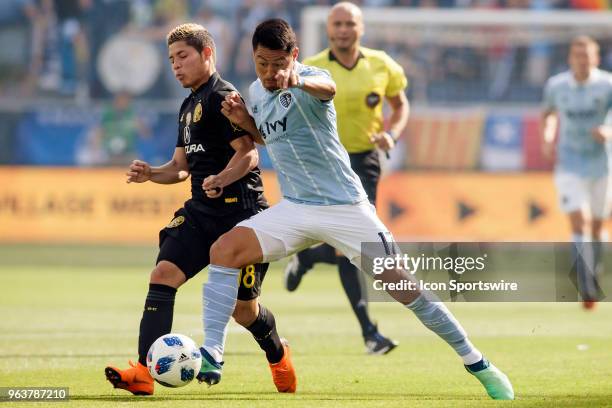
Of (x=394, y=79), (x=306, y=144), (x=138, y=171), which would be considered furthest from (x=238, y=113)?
(x=394, y=79)

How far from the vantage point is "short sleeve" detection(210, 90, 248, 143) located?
281 inches

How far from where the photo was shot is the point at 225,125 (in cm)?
726

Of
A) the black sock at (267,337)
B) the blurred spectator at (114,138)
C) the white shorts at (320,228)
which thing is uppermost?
the white shorts at (320,228)

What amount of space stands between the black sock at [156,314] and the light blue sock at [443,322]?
1.35 metres

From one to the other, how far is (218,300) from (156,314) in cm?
57

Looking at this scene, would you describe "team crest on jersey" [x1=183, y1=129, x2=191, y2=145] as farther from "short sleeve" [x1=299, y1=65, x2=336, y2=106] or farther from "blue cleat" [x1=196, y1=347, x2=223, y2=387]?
"blue cleat" [x1=196, y1=347, x2=223, y2=387]

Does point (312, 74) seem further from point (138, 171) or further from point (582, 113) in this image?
point (582, 113)

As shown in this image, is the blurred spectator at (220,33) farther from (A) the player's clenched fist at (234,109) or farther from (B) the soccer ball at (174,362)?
(B) the soccer ball at (174,362)

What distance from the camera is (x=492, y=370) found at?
22.0ft

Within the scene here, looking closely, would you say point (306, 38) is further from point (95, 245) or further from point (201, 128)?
point (201, 128)

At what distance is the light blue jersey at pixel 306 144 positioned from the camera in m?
6.77

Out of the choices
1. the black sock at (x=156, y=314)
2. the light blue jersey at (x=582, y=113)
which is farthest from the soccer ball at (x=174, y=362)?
the light blue jersey at (x=582, y=113)

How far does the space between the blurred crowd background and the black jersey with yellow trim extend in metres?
14.4

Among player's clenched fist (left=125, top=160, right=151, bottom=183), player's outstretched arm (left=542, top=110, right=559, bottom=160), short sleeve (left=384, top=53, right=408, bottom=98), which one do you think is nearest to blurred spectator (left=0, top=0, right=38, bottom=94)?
player's outstretched arm (left=542, top=110, right=559, bottom=160)
